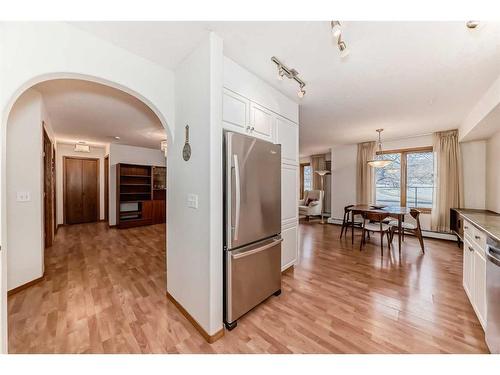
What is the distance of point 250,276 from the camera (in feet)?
6.14

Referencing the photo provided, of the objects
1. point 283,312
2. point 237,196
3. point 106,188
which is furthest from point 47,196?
point 283,312

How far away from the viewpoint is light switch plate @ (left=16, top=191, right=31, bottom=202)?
241 cm

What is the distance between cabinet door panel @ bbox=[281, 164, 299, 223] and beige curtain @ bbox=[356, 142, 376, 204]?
3716 millimetres

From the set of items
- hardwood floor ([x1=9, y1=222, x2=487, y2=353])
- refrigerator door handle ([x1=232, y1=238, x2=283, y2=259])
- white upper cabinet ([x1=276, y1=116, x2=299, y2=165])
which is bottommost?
hardwood floor ([x1=9, y1=222, x2=487, y2=353])

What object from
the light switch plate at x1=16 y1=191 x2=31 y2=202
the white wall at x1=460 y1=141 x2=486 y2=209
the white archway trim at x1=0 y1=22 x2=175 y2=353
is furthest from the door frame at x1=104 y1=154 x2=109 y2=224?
the white wall at x1=460 y1=141 x2=486 y2=209

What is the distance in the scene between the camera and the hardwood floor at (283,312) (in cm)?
155

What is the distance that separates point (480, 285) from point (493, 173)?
317 cm

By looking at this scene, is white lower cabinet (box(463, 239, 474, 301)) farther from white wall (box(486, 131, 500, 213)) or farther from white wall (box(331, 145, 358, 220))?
white wall (box(331, 145, 358, 220))

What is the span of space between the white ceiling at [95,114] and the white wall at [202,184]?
1.63 metres

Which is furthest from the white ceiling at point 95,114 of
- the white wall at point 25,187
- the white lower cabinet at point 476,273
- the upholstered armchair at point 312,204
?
the upholstered armchair at point 312,204

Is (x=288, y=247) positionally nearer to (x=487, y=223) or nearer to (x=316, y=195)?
(x=487, y=223)

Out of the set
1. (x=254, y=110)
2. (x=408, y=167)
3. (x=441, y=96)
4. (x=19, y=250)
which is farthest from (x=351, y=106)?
(x=19, y=250)

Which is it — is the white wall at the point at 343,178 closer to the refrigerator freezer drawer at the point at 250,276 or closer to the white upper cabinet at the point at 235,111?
the refrigerator freezer drawer at the point at 250,276
